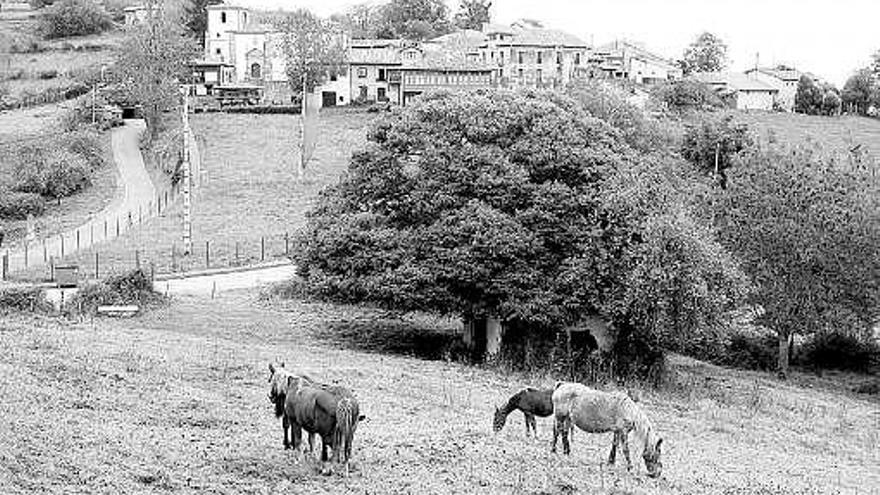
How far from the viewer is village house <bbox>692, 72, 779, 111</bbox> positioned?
111 metres

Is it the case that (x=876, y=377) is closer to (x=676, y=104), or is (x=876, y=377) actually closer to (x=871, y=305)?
(x=871, y=305)

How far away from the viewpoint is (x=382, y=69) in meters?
99.1

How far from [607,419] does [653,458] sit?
0.96 metres

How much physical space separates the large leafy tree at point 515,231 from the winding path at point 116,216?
53.3ft

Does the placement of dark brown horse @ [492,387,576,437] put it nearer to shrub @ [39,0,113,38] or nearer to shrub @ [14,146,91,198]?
shrub @ [14,146,91,198]

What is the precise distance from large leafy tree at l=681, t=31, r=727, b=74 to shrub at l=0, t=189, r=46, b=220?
319 feet

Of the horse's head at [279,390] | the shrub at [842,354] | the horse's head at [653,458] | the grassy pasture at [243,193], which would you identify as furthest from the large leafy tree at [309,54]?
the horse's head at [653,458]

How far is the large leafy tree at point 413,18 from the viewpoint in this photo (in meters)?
144

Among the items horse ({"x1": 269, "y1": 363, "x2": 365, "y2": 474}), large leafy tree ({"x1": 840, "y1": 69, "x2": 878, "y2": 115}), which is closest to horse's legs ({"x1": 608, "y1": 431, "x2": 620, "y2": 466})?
horse ({"x1": 269, "y1": 363, "x2": 365, "y2": 474})

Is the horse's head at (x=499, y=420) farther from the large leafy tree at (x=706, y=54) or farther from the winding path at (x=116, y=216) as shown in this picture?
the large leafy tree at (x=706, y=54)

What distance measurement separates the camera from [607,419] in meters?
19.4

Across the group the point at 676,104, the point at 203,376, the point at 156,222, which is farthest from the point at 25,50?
the point at 203,376

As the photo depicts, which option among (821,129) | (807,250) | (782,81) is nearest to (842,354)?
(807,250)

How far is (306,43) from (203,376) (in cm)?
7429
